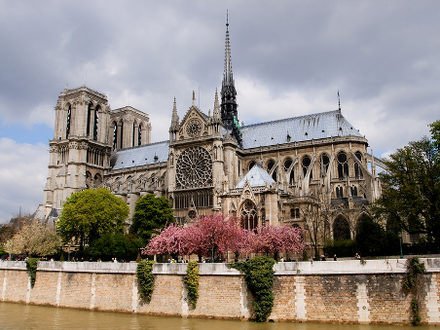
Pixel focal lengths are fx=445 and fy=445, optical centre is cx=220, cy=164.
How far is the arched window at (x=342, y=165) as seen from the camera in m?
51.9

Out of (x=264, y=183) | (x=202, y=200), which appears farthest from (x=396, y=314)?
(x=202, y=200)

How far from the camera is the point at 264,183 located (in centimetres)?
4241

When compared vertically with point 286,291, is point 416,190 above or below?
above

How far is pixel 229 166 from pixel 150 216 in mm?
11271

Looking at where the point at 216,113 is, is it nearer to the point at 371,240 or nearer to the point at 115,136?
the point at 371,240

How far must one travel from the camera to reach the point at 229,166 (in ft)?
178

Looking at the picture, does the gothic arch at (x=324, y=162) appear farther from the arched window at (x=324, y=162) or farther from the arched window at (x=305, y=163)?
the arched window at (x=305, y=163)

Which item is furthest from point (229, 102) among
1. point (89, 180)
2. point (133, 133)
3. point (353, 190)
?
point (133, 133)

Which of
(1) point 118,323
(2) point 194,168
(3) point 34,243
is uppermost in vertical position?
(2) point 194,168

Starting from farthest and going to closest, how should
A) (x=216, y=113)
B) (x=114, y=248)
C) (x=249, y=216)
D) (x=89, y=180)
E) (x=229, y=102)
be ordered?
(x=89, y=180) < (x=229, y=102) < (x=216, y=113) < (x=114, y=248) < (x=249, y=216)

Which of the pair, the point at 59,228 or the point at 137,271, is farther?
the point at 59,228

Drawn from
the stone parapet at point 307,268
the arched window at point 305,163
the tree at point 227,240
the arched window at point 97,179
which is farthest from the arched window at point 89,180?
the stone parapet at point 307,268

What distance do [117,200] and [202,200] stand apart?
10.2 m

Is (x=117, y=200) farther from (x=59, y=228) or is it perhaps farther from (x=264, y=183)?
(x=264, y=183)
